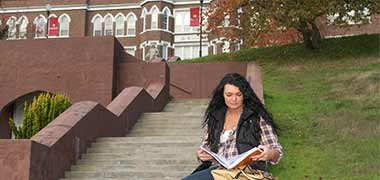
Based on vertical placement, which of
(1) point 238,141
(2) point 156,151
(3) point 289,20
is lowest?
(2) point 156,151

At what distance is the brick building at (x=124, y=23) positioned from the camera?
51.1m

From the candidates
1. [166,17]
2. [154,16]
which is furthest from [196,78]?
[166,17]

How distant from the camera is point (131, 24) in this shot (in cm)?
5372

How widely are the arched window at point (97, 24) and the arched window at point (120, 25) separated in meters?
1.46

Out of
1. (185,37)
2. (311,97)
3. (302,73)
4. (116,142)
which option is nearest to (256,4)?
(302,73)

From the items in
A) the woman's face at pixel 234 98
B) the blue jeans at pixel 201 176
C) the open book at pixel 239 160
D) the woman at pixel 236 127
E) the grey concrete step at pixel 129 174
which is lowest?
the grey concrete step at pixel 129 174

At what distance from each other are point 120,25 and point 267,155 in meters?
50.3

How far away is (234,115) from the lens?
5129mm

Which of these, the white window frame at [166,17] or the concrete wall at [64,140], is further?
the white window frame at [166,17]

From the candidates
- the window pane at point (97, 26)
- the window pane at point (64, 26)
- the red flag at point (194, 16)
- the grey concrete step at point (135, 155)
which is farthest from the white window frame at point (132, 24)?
the grey concrete step at point (135, 155)

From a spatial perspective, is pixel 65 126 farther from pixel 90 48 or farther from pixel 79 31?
pixel 79 31

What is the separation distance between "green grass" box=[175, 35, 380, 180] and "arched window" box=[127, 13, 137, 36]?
93.2 ft

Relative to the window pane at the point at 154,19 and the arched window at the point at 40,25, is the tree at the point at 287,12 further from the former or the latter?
the arched window at the point at 40,25

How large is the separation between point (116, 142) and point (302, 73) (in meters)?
9.98
